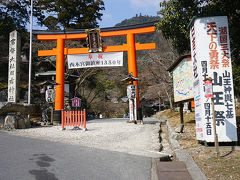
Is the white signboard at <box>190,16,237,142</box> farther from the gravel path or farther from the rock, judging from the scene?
the rock

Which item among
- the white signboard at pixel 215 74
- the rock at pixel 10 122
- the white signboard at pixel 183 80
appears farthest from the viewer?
the rock at pixel 10 122

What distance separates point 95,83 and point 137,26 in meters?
13.7

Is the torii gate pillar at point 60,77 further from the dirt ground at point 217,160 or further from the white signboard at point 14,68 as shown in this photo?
the dirt ground at point 217,160

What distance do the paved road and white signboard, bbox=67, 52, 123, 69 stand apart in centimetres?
943

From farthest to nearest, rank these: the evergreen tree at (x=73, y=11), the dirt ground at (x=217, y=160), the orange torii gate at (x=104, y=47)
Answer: the evergreen tree at (x=73, y=11), the orange torii gate at (x=104, y=47), the dirt ground at (x=217, y=160)

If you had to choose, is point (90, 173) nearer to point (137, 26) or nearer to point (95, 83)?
point (137, 26)

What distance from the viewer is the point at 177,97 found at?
6938mm

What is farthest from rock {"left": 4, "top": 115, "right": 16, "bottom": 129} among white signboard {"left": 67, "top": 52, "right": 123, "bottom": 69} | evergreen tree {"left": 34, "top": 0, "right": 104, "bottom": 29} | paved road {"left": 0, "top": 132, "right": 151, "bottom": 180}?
evergreen tree {"left": 34, "top": 0, "right": 104, "bottom": 29}

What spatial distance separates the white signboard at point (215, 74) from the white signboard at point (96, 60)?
8.38 meters

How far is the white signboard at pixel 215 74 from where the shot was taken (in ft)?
16.6

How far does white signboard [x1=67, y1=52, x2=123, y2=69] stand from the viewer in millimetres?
13547

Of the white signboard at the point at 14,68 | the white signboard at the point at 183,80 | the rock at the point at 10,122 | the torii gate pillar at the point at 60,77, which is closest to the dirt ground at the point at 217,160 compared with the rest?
the white signboard at the point at 183,80

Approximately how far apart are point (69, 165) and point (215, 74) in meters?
4.00

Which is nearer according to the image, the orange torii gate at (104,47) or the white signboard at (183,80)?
the white signboard at (183,80)
